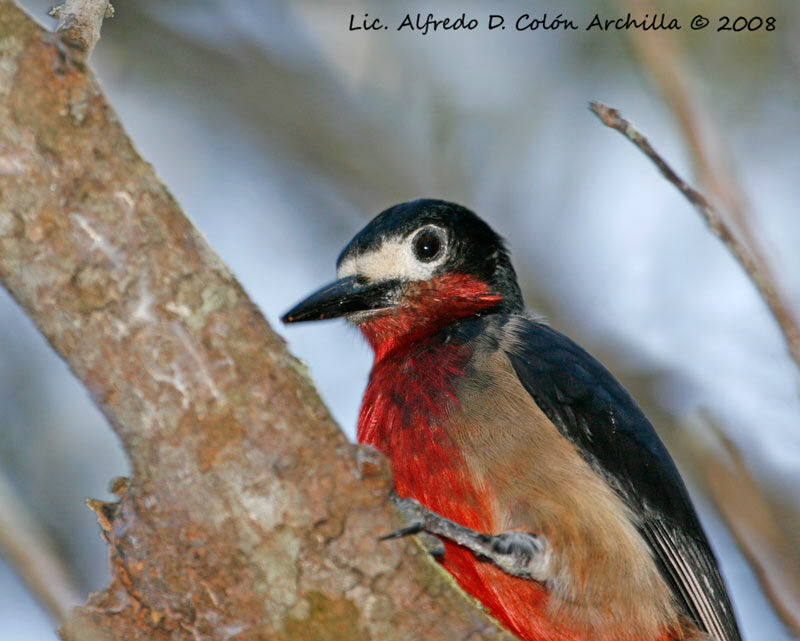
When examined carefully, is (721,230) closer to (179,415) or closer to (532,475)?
(532,475)

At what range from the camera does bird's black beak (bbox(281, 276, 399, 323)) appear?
13.7 ft

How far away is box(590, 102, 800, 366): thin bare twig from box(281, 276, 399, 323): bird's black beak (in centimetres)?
145


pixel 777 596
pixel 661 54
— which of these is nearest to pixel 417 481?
pixel 777 596

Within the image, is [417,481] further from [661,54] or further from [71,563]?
[71,563]

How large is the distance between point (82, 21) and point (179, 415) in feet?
3.21

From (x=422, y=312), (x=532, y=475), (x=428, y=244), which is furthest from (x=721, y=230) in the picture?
(x=428, y=244)

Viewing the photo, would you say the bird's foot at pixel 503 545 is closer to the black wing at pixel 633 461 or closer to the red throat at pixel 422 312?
the black wing at pixel 633 461

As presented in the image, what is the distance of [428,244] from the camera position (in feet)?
14.5

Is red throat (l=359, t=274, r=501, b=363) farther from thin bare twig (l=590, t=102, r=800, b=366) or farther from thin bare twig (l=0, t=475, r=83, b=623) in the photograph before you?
thin bare twig (l=0, t=475, r=83, b=623)

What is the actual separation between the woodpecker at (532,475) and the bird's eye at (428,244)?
211mm

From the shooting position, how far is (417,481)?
351cm

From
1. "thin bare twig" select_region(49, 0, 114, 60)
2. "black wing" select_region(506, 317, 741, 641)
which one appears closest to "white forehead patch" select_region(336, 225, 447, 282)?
"black wing" select_region(506, 317, 741, 641)

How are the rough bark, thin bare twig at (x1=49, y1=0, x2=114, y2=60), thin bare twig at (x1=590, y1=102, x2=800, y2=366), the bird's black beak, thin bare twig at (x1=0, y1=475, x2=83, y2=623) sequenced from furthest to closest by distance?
the bird's black beak → thin bare twig at (x1=0, y1=475, x2=83, y2=623) → thin bare twig at (x1=590, y1=102, x2=800, y2=366) → thin bare twig at (x1=49, y1=0, x2=114, y2=60) → the rough bark

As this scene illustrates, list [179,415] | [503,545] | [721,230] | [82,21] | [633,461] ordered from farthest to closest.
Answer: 1. [633,461]
2. [503,545]
3. [721,230]
4. [82,21]
5. [179,415]
